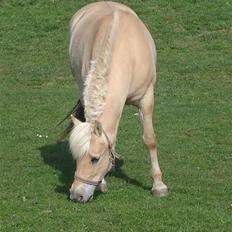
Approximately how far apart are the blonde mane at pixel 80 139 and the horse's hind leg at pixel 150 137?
1.16 meters

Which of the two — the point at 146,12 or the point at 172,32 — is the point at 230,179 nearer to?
the point at 172,32

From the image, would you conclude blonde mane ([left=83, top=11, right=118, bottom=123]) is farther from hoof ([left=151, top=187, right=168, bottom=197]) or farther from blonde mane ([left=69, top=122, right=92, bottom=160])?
hoof ([left=151, top=187, right=168, bottom=197])

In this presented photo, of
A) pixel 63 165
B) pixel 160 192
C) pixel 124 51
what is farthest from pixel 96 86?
pixel 63 165

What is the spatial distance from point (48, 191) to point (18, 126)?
320 centimetres

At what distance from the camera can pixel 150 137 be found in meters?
7.72

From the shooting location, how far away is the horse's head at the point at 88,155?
6492mm

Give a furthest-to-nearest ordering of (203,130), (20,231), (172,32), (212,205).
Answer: (172,32), (203,130), (212,205), (20,231)

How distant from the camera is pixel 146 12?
19281mm

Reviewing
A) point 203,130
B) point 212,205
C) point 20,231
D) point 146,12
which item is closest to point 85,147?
point 20,231

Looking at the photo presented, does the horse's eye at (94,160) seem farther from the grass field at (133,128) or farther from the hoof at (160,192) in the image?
the hoof at (160,192)

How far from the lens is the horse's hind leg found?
24.5ft

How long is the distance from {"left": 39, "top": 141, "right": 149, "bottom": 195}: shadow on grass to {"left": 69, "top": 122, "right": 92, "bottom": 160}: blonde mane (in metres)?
1.09

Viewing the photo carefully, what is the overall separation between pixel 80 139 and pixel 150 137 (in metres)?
1.43

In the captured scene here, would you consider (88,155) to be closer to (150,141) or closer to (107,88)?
(107,88)
